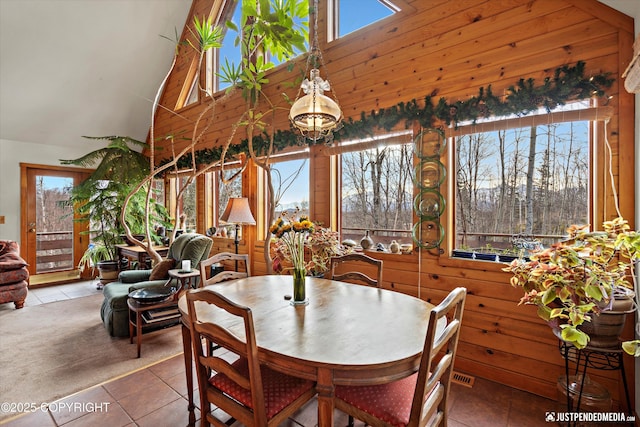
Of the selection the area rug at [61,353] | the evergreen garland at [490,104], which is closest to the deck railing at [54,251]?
the area rug at [61,353]

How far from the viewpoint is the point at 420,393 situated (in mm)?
1112

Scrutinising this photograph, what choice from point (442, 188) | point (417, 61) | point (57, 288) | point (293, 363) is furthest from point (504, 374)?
point (57, 288)

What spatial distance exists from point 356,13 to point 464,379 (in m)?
3.82

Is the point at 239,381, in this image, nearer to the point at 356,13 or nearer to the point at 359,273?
the point at 359,273

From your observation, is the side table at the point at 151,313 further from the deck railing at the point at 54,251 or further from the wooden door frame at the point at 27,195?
the deck railing at the point at 54,251

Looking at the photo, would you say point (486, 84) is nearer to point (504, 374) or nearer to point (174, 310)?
point (504, 374)

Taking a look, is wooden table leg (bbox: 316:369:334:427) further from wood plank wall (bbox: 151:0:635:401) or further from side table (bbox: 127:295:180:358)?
side table (bbox: 127:295:180:358)

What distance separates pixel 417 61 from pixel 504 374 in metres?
2.74

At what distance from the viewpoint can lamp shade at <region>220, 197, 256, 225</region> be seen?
12.0 feet

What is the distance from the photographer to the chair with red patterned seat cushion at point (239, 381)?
3.89 ft

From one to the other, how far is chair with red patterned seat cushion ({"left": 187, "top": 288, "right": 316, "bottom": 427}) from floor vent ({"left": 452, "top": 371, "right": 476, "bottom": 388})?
1478mm

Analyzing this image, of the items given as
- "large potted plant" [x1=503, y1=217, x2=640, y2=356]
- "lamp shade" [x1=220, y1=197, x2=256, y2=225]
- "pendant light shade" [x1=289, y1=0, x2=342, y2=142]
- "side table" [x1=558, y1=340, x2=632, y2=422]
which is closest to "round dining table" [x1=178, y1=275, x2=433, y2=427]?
"large potted plant" [x1=503, y1=217, x2=640, y2=356]

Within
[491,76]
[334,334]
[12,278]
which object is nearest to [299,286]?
[334,334]

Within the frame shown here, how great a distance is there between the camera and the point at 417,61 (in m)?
2.79
